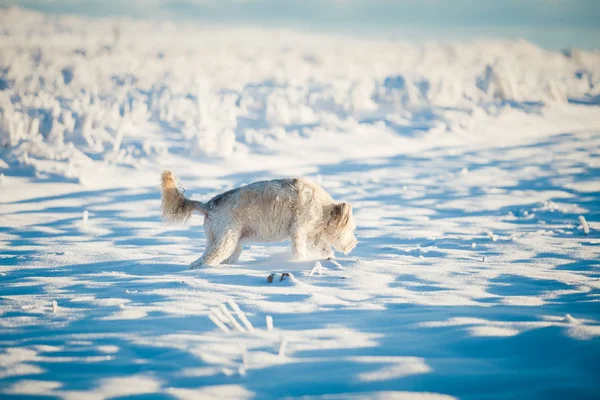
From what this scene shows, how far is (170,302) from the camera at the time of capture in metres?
4.46

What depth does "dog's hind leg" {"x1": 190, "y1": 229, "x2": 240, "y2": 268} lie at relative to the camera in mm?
6191

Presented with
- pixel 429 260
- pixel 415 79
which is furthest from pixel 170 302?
pixel 415 79

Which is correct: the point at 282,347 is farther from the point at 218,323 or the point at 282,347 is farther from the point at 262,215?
the point at 262,215

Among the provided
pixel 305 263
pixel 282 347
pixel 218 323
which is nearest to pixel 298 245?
pixel 305 263

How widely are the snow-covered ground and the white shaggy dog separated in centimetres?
37

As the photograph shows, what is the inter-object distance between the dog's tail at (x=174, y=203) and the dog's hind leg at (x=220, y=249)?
1.65 feet

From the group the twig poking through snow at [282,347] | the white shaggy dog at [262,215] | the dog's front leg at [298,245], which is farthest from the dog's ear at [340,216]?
the twig poking through snow at [282,347]

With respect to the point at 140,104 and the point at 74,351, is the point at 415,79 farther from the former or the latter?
Result: the point at 74,351

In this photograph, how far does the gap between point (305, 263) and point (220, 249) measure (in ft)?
3.43

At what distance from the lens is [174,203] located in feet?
21.6

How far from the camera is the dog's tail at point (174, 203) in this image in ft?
21.5

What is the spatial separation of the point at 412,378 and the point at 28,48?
39301mm

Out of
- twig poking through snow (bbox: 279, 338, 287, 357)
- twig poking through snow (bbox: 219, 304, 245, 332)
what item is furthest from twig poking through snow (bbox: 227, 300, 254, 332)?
twig poking through snow (bbox: 279, 338, 287, 357)

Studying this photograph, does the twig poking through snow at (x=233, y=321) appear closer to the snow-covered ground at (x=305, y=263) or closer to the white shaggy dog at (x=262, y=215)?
the snow-covered ground at (x=305, y=263)
